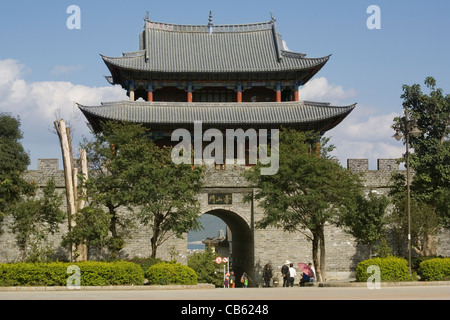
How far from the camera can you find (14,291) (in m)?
21.1

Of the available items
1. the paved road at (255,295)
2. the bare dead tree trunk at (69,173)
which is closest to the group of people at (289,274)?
the paved road at (255,295)

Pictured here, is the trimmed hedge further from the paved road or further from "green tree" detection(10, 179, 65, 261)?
"green tree" detection(10, 179, 65, 261)

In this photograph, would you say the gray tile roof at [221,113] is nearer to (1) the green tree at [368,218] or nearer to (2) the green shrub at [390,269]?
(1) the green tree at [368,218]

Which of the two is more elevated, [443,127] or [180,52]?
[180,52]

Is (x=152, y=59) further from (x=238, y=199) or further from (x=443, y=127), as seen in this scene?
(x=443, y=127)

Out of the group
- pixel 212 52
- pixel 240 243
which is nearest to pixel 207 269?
pixel 240 243

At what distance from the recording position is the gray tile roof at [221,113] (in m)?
36.4

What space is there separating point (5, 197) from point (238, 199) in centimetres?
1166

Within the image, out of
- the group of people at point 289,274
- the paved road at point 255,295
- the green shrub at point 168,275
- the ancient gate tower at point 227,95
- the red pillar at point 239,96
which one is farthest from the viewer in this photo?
the red pillar at point 239,96

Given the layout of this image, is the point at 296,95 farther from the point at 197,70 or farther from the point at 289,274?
the point at 289,274

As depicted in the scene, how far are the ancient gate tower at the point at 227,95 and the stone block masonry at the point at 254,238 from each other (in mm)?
56

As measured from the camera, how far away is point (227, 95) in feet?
133

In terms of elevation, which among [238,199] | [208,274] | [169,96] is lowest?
[208,274]
